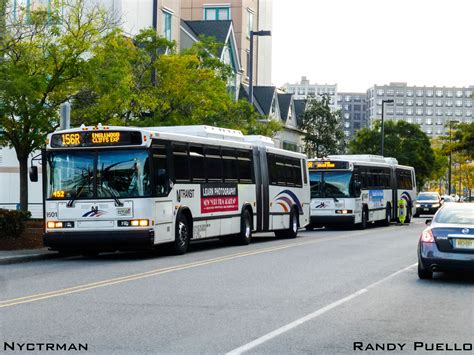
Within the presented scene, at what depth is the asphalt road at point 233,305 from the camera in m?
9.29

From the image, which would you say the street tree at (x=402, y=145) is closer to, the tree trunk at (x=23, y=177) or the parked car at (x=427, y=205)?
the parked car at (x=427, y=205)

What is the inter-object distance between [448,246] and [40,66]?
1391 centimetres

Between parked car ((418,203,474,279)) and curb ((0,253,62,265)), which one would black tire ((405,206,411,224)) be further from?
parked car ((418,203,474,279))

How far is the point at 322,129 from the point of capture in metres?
73.1

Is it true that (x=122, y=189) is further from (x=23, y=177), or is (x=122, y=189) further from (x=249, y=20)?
(x=249, y=20)

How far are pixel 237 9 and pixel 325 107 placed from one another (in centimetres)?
1050

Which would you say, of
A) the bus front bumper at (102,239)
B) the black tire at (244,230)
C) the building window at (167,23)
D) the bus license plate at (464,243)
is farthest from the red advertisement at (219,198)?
the building window at (167,23)

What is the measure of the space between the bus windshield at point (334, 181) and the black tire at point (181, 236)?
53.4 ft

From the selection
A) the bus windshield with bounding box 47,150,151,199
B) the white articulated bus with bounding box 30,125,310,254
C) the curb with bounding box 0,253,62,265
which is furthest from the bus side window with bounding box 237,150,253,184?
the curb with bounding box 0,253,62,265

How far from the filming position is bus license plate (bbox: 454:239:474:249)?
49.6 feet

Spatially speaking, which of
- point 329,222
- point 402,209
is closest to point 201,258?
point 329,222

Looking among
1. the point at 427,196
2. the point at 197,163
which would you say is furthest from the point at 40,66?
the point at 427,196

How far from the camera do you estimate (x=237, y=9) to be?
7062 cm

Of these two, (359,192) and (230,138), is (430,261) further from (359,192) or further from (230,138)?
(359,192)
